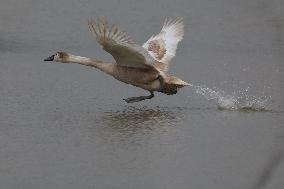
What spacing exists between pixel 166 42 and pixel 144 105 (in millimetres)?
1531

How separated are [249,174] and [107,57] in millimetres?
4805

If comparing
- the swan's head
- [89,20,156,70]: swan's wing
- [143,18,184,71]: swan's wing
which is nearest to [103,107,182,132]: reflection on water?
[89,20,156,70]: swan's wing

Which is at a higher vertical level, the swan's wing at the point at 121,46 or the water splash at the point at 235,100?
the swan's wing at the point at 121,46

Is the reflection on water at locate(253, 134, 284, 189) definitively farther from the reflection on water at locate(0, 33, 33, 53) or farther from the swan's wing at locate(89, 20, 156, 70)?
the reflection on water at locate(0, 33, 33, 53)

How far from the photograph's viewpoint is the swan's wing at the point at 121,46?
10133 millimetres

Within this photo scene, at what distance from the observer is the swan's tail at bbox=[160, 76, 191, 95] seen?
10594 millimetres

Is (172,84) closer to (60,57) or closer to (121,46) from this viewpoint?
(121,46)

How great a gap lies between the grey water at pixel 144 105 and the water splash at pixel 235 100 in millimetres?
12

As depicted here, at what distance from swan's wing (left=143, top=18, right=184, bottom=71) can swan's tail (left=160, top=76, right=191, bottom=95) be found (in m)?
0.43

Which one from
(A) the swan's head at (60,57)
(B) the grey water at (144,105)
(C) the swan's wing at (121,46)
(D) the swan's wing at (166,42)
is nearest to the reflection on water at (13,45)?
(B) the grey water at (144,105)

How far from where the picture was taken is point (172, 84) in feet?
34.8

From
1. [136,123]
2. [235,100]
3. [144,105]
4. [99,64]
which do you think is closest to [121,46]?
[99,64]

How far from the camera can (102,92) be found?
10883 mm

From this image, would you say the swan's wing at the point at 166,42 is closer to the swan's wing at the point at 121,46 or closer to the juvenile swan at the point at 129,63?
the juvenile swan at the point at 129,63
